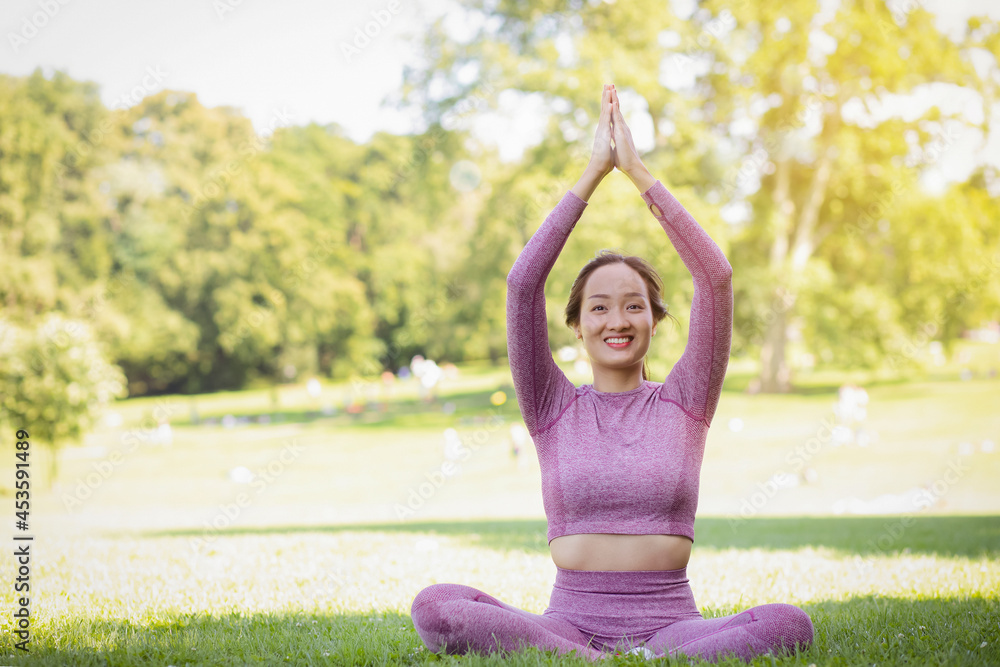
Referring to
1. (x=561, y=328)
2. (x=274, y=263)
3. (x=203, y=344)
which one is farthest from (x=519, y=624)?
(x=203, y=344)

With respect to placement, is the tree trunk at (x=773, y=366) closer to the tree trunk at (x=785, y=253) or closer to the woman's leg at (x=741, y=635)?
the tree trunk at (x=785, y=253)

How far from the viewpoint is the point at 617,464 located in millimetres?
2812

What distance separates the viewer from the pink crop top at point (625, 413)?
2.81 m

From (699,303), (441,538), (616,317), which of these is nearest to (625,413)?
(616,317)

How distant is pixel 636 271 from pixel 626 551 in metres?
1.09

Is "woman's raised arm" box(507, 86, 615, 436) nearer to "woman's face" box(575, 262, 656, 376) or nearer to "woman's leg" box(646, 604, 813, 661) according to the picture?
"woman's face" box(575, 262, 656, 376)

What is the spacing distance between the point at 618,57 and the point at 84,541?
61.7ft

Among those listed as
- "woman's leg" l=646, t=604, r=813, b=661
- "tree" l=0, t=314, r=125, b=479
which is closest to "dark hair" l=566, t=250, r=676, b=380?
"woman's leg" l=646, t=604, r=813, b=661

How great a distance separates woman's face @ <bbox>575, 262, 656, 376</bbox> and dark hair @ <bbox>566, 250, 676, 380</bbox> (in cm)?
4

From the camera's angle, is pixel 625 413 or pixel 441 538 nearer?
pixel 625 413

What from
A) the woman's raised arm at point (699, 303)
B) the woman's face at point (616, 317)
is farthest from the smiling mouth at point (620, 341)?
the woman's raised arm at point (699, 303)

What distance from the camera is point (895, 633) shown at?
3414 mm

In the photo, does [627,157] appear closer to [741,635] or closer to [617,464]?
[617,464]

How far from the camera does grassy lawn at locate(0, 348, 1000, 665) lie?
11.3ft
